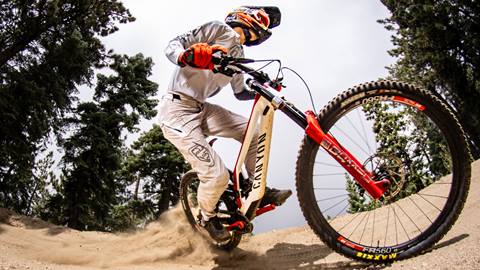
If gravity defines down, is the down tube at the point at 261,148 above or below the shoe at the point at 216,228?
above

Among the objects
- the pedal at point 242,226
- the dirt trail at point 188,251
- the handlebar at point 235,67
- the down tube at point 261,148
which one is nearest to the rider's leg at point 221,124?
the down tube at point 261,148

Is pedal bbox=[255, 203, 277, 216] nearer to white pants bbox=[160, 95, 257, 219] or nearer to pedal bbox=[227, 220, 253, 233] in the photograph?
pedal bbox=[227, 220, 253, 233]

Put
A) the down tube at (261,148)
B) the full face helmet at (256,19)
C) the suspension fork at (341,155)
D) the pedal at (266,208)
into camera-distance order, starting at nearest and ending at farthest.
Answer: the suspension fork at (341,155) < the down tube at (261,148) < the pedal at (266,208) < the full face helmet at (256,19)

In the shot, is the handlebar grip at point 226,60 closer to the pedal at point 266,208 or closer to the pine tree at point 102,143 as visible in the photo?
the pedal at point 266,208

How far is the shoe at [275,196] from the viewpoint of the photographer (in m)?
4.31

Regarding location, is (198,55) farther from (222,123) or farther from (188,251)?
(188,251)

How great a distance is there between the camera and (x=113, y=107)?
67.7 ft

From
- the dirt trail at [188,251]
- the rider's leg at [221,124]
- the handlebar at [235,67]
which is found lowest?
the dirt trail at [188,251]

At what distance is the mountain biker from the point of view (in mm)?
4164

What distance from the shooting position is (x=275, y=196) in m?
4.34

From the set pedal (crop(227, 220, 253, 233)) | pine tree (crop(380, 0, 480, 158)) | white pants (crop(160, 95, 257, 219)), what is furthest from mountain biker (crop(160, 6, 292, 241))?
pine tree (crop(380, 0, 480, 158))

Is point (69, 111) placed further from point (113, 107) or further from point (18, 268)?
point (18, 268)

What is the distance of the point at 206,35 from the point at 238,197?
198cm

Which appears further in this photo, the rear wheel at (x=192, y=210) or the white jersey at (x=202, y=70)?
the rear wheel at (x=192, y=210)
